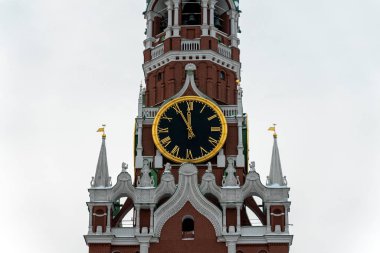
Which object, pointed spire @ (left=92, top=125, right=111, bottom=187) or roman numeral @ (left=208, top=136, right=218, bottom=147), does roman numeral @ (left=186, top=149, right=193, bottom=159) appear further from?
pointed spire @ (left=92, top=125, right=111, bottom=187)

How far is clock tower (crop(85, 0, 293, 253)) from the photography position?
5766 centimetres

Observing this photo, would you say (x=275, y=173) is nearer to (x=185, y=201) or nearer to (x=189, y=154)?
(x=189, y=154)

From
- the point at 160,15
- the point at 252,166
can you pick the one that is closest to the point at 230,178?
the point at 252,166

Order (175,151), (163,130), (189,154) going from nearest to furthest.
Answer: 1. (189,154)
2. (175,151)
3. (163,130)

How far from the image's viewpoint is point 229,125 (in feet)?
200

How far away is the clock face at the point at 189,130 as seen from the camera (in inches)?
2362

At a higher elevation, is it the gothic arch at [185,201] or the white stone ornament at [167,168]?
the white stone ornament at [167,168]

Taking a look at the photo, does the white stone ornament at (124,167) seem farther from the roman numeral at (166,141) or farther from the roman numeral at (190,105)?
the roman numeral at (190,105)

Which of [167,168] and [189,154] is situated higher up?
[189,154]

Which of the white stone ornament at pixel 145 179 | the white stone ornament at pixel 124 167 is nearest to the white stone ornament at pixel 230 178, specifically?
the white stone ornament at pixel 145 179

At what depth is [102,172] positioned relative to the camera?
59.3 meters

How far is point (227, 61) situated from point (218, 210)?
7.93 m

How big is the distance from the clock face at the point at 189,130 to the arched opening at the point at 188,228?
2.63 meters

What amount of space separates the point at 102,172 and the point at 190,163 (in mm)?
3476
